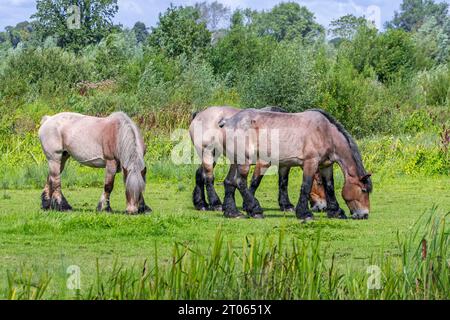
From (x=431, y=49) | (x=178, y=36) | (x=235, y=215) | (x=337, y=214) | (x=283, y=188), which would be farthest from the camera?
(x=431, y=49)

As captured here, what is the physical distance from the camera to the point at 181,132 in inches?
1091

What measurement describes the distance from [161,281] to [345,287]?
5.21 ft

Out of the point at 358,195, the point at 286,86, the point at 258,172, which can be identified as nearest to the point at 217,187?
the point at 258,172

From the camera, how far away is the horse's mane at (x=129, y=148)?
1583 centimetres

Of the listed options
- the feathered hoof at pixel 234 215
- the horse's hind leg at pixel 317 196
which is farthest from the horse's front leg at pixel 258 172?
the horse's hind leg at pixel 317 196

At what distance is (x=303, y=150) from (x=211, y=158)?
6.76 ft

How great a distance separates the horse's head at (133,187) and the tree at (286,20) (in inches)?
4410

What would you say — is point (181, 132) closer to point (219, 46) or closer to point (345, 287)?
point (345, 287)

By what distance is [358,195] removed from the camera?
1639cm

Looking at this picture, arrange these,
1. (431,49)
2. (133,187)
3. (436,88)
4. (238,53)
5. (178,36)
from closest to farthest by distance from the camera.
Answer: (133,187) < (436,88) < (238,53) < (178,36) < (431,49)

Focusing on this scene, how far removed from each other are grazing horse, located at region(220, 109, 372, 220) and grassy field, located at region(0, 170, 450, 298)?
1.21 feet

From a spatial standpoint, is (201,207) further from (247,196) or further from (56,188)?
(56,188)

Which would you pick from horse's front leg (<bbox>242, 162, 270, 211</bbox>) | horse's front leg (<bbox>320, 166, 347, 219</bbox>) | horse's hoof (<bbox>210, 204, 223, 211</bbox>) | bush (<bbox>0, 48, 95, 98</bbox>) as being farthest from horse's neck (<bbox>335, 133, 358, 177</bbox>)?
bush (<bbox>0, 48, 95, 98</bbox>)

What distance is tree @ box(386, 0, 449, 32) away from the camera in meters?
153
